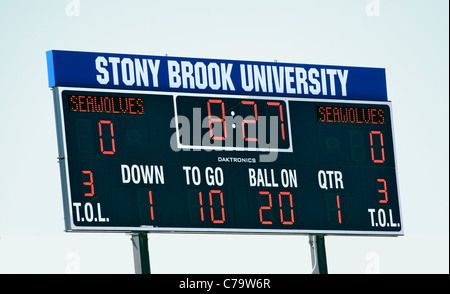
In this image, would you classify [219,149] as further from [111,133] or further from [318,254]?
[318,254]

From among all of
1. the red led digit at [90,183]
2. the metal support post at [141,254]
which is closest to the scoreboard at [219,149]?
the red led digit at [90,183]

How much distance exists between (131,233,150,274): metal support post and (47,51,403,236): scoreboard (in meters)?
0.26

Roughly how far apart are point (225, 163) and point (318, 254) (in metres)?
2.29

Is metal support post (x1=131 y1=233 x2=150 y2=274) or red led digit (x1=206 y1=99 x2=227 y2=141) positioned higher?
red led digit (x1=206 y1=99 x2=227 y2=141)

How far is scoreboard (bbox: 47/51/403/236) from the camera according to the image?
2497 centimetres

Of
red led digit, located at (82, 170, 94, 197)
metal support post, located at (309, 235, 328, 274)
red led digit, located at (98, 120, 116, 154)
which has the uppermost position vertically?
red led digit, located at (98, 120, 116, 154)

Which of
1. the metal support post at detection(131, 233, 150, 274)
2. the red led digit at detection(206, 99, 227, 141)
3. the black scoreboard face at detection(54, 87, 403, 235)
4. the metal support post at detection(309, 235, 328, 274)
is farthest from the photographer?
the metal support post at detection(309, 235, 328, 274)

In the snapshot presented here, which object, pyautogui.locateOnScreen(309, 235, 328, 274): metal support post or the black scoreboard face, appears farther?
pyautogui.locateOnScreen(309, 235, 328, 274): metal support post

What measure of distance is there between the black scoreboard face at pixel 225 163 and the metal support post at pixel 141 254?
0.26m

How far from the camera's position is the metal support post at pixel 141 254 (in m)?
25.2

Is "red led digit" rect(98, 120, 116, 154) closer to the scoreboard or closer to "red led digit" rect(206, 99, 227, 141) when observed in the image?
the scoreboard

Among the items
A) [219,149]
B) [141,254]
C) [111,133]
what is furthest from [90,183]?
[219,149]

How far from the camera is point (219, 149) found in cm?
2583

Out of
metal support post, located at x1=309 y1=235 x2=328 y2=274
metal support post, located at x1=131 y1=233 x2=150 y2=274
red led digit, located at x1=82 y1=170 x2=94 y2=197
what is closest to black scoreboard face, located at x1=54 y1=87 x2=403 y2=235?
red led digit, located at x1=82 y1=170 x2=94 y2=197
